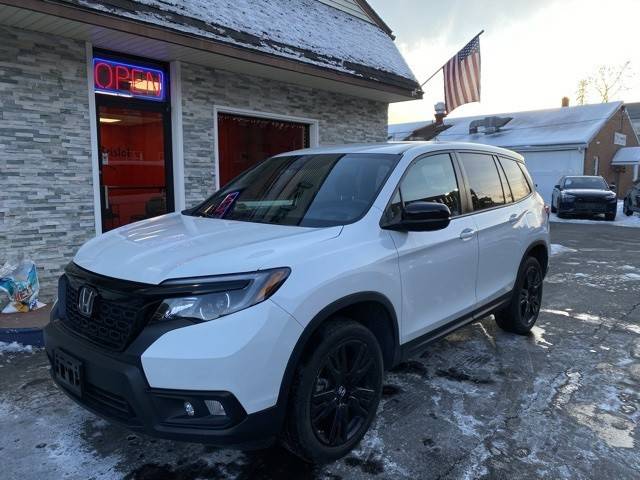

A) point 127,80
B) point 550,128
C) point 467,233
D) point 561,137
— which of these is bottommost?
point 467,233

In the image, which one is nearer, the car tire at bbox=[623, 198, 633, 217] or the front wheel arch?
the front wheel arch

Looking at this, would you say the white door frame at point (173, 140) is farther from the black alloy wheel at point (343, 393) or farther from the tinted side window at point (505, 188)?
the black alloy wheel at point (343, 393)

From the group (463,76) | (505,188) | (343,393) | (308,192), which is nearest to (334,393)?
(343,393)

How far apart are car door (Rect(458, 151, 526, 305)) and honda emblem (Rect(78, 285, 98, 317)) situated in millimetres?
2753

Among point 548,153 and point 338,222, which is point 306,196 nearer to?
point 338,222

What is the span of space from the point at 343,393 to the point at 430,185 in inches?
64.8

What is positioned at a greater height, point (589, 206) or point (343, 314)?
point (343, 314)

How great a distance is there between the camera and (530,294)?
5051 mm

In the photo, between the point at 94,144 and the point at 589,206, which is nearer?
the point at 94,144

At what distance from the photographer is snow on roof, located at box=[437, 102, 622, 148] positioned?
26.0 meters

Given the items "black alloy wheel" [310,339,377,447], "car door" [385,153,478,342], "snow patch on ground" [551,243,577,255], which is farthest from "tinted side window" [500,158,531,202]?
"snow patch on ground" [551,243,577,255]

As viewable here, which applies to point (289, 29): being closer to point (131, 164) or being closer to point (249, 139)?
point (249, 139)

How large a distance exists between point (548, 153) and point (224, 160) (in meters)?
22.6

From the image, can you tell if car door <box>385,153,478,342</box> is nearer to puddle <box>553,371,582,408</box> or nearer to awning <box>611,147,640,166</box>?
puddle <box>553,371,582,408</box>
